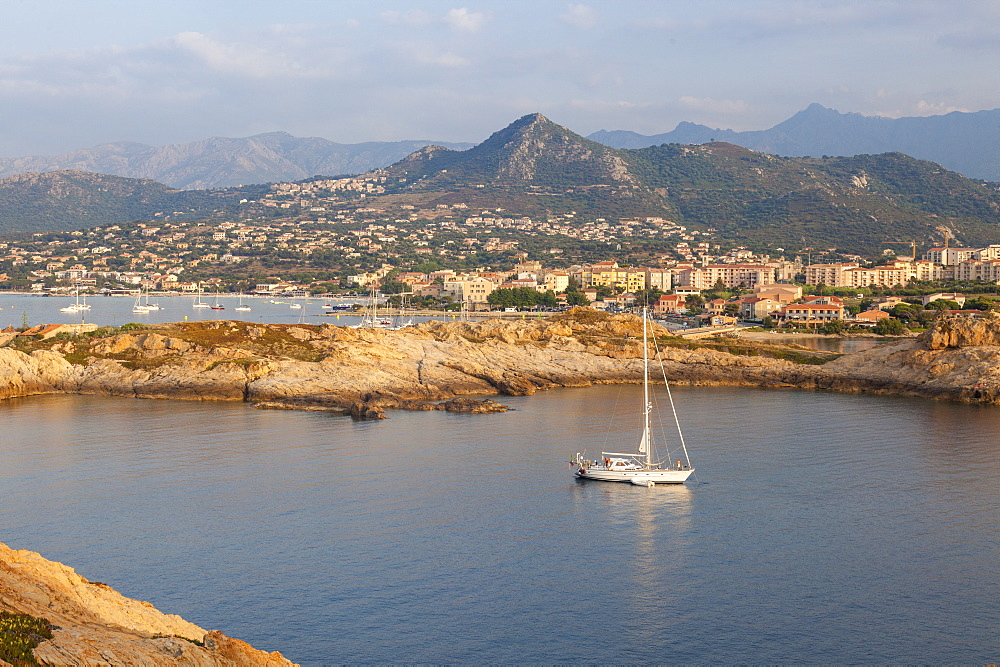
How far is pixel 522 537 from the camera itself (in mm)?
22359

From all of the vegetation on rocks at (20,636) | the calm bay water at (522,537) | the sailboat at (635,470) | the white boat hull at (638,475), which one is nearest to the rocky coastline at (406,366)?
the calm bay water at (522,537)

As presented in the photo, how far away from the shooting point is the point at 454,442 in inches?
1302

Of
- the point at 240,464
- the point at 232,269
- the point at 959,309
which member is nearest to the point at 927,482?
the point at 240,464

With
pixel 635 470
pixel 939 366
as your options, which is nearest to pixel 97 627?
pixel 635 470

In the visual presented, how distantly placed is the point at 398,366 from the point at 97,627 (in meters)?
34.8

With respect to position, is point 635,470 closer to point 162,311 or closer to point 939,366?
point 939,366

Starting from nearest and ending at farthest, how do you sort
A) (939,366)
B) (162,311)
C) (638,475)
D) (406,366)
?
(638,475) → (939,366) → (406,366) → (162,311)

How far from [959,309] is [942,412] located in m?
45.6

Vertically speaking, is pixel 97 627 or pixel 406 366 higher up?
pixel 406 366

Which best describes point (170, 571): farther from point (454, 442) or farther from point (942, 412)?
point (942, 412)

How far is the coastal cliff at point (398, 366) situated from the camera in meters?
43.6

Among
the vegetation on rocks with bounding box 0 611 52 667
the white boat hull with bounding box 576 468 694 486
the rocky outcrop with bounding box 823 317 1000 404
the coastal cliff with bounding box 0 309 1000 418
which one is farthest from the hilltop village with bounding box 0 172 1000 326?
the vegetation on rocks with bounding box 0 611 52 667

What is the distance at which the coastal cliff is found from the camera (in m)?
43.6

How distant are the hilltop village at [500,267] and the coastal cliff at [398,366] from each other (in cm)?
2039
